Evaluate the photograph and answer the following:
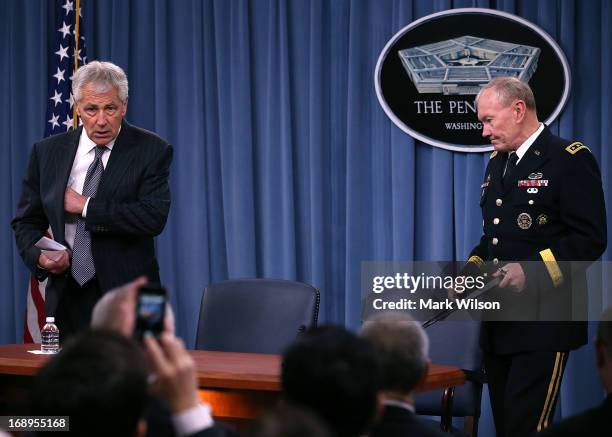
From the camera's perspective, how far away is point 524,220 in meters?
3.95

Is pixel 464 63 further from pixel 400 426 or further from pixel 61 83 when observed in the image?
pixel 400 426

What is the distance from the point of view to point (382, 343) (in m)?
2.28

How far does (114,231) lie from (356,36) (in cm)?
254

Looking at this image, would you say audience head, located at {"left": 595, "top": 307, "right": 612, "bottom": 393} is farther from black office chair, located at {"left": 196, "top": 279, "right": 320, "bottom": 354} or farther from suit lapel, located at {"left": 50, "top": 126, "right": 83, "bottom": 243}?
suit lapel, located at {"left": 50, "top": 126, "right": 83, "bottom": 243}

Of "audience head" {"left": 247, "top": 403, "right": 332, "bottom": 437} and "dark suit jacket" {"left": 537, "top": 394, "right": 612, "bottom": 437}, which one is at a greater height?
"audience head" {"left": 247, "top": 403, "right": 332, "bottom": 437}

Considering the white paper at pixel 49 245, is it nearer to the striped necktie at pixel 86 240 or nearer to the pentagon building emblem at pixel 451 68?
the striped necktie at pixel 86 240

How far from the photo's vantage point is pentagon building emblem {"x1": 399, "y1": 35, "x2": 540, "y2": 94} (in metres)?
5.55

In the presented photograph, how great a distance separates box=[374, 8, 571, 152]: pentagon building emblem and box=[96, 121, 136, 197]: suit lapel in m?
2.13

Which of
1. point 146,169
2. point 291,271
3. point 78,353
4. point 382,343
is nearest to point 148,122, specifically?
point 291,271

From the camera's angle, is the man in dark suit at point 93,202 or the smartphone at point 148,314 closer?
the smartphone at point 148,314

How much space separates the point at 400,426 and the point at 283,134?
3.94 m

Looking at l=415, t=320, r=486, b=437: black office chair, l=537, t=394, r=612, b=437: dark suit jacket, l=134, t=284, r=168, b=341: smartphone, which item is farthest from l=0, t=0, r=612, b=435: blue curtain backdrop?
l=134, t=284, r=168, b=341: smartphone

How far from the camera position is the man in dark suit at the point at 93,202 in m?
3.76

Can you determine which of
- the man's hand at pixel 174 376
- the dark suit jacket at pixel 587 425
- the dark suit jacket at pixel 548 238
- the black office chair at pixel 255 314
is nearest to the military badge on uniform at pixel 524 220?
the dark suit jacket at pixel 548 238
